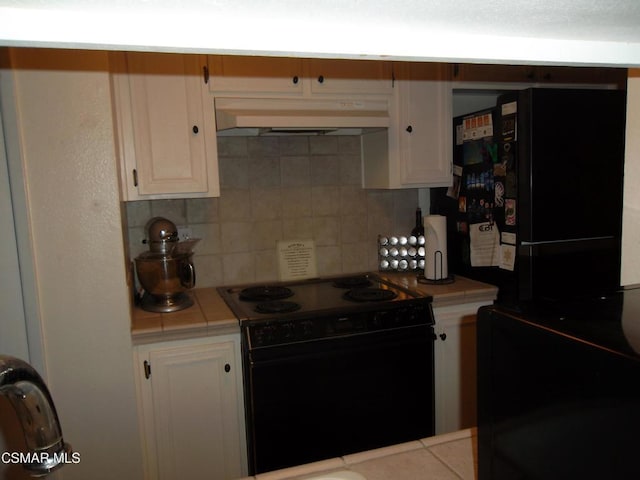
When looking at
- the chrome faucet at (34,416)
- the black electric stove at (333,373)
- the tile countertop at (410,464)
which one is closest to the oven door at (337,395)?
the black electric stove at (333,373)

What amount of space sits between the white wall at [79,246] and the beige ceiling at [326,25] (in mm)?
1481

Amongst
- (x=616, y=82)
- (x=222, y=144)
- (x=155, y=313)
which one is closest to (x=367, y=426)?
(x=155, y=313)

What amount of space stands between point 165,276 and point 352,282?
3.09 ft

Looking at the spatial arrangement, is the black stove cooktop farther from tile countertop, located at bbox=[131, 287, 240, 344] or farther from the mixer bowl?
the mixer bowl

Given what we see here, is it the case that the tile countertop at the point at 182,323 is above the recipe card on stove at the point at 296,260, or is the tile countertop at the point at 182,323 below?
below

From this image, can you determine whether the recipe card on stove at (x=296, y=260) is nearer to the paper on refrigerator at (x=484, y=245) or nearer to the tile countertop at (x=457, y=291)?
the tile countertop at (x=457, y=291)

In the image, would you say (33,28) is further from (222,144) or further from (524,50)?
(222,144)

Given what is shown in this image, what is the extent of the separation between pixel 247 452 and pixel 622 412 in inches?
73.7

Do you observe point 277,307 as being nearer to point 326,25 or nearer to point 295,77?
point 295,77

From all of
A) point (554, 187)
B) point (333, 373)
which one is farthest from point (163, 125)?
point (554, 187)

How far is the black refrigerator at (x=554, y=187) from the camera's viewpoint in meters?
2.04

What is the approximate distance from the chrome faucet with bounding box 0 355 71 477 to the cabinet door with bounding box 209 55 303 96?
5.98 feet

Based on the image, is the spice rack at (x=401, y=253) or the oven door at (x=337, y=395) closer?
the oven door at (x=337, y=395)

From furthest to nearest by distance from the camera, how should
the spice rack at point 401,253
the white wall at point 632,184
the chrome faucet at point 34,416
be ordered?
the spice rack at point 401,253 → the white wall at point 632,184 → the chrome faucet at point 34,416
